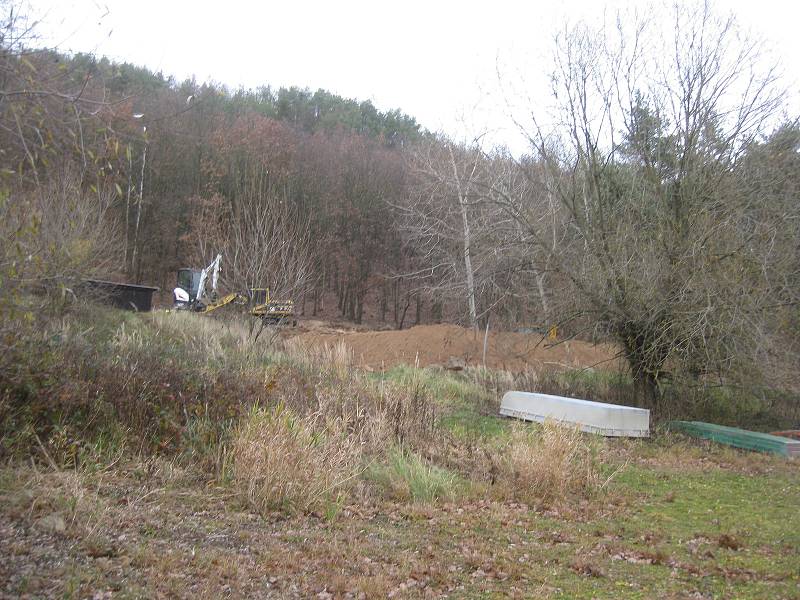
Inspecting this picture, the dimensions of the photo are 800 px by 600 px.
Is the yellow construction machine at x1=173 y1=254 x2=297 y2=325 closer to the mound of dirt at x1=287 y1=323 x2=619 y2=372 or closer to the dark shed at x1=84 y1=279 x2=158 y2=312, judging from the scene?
the dark shed at x1=84 y1=279 x2=158 y2=312

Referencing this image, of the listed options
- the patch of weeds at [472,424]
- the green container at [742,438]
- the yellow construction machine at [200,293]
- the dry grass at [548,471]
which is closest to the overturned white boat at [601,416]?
the patch of weeds at [472,424]

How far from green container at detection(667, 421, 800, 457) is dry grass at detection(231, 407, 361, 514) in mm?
7148

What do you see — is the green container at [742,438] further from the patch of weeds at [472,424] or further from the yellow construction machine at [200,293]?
the yellow construction machine at [200,293]

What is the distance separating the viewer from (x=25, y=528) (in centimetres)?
519

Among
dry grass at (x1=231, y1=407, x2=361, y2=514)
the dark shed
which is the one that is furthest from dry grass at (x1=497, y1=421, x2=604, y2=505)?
the dark shed

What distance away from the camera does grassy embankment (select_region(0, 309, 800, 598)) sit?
506 cm

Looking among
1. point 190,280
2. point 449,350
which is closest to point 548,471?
point 449,350

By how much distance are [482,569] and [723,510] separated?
3.67 metres

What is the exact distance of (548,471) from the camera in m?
8.05

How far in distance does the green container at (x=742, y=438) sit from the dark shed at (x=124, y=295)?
1449cm

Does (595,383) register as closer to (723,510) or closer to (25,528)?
(723,510)

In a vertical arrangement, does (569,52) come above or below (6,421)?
above

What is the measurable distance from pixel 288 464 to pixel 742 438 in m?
8.42

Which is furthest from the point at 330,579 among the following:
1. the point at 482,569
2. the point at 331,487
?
the point at 331,487
